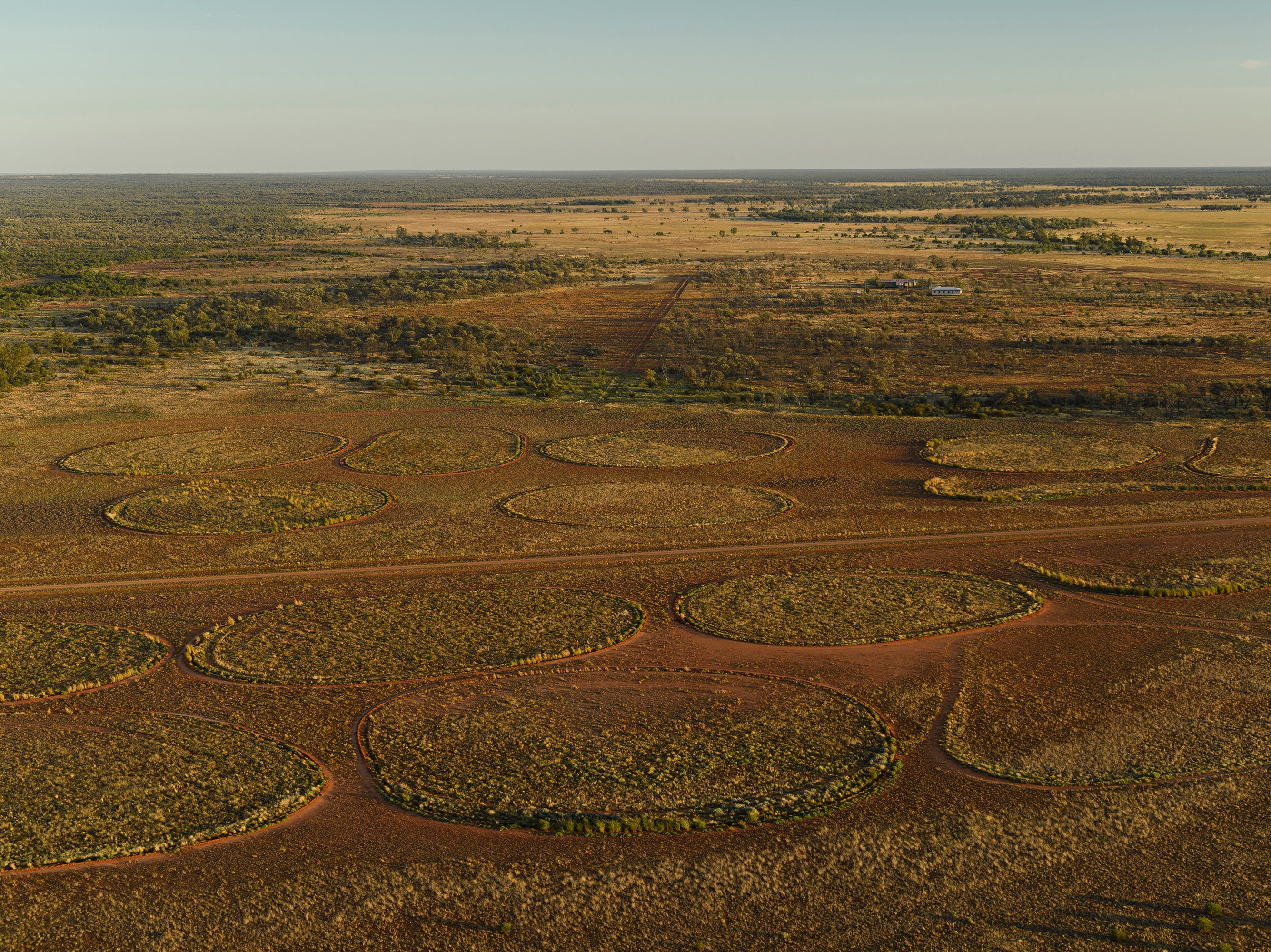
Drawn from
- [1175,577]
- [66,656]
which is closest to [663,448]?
[1175,577]

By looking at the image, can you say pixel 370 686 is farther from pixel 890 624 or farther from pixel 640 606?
pixel 890 624

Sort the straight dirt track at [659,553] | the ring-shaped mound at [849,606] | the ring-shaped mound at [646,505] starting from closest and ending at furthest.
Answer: the ring-shaped mound at [849,606], the straight dirt track at [659,553], the ring-shaped mound at [646,505]

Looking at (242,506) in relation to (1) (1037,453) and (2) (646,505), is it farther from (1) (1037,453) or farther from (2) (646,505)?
(1) (1037,453)

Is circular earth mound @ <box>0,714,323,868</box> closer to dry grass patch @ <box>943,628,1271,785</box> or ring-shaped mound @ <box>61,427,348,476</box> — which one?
dry grass patch @ <box>943,628,1271,785</box>

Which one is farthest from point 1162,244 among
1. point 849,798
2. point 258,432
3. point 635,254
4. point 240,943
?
point 240,943

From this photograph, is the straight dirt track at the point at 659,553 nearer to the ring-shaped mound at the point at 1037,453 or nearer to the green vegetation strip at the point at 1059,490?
the green vegetation strip at the point at 1059,490

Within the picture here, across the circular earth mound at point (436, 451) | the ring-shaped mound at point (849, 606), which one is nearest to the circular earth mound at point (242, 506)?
the circular earth mound at point (436, 451)
